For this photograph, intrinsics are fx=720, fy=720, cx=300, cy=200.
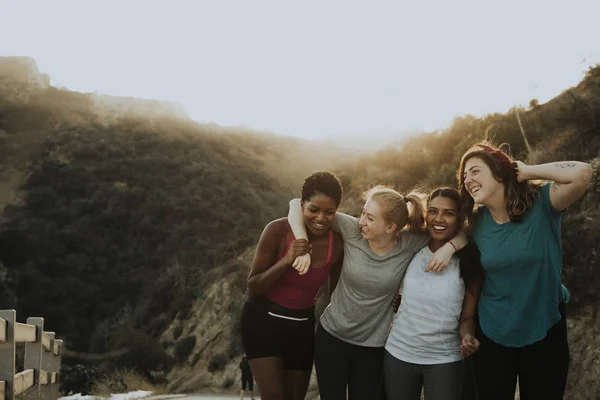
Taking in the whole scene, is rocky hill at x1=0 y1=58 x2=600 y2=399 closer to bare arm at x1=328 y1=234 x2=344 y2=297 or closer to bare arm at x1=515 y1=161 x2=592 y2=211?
bare arm at x1=328 y1=234 x2=344 y2=297

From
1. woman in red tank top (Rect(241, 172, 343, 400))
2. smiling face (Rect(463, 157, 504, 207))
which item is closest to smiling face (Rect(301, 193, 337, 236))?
woman in red tank top (Rect(241, 172, 343, 400))

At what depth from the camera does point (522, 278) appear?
4098mm

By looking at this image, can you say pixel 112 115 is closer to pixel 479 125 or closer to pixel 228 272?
pixel 228 272

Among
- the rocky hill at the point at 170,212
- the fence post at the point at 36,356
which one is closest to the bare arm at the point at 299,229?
the fence post at the point at 36,356

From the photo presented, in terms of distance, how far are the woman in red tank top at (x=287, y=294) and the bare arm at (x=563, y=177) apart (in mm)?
1293

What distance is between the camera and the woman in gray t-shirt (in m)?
4.57

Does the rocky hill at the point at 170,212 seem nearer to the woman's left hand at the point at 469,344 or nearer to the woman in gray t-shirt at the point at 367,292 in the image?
the woman in gray t-shirt at the point at 367,292

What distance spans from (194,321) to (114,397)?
38.1 ft

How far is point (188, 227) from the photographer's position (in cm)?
3562

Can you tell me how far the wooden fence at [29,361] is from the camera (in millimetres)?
5281

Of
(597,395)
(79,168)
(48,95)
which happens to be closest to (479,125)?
(597,395)

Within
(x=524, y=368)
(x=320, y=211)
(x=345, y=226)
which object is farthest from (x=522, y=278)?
(x=320, y=211)

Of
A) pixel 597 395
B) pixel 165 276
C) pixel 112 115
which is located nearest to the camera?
pixel 597 395

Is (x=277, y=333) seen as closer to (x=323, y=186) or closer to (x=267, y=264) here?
(x=267, y=264)
